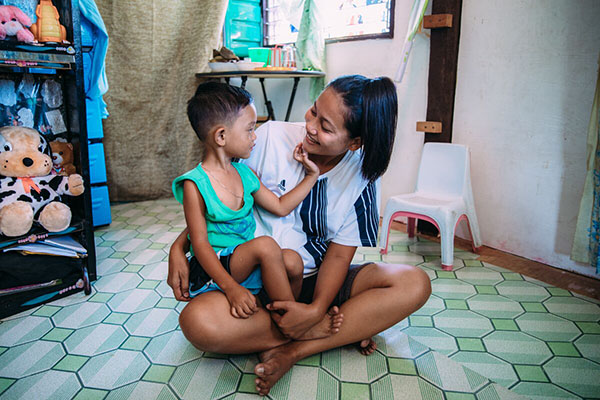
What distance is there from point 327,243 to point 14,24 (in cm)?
141

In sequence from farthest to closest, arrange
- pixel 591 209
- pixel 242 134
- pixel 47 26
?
1. pixel 591 209
2. pixel 47 26
3. pixel 242 134

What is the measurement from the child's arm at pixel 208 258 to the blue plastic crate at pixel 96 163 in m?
1.66

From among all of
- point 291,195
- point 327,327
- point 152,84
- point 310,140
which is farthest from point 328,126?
point 152,84

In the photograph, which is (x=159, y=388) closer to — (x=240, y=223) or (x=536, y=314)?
(x=240, y=223)

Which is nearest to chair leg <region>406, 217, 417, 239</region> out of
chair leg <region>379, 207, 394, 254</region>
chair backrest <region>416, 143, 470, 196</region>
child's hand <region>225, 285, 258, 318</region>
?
chair backrest <region>416, 143, 470, 196</region>

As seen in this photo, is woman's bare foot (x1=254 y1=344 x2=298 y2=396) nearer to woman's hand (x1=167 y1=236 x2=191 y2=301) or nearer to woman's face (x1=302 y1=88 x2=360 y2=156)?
woman's hand (x1=167 y1=236 x2=191 y2=301)

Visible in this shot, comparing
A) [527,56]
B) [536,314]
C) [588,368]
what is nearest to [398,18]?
[527,56]

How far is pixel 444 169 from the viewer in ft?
7.79

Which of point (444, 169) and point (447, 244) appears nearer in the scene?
point (447, 244)

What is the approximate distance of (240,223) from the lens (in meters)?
1.27

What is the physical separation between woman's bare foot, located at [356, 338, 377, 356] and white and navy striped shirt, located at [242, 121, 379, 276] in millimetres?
288

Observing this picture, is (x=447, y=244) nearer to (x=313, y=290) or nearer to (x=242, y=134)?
(x=313, y=290)

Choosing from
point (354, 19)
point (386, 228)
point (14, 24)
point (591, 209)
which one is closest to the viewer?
point (14, 24)

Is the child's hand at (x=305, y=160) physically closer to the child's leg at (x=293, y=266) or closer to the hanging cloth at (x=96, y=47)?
the child's leg at (x=293, y=266)
